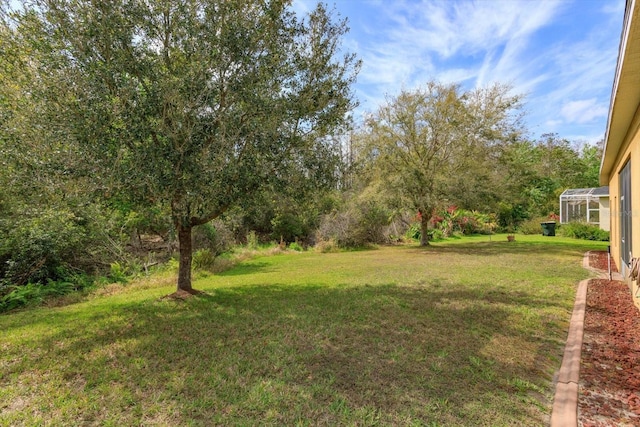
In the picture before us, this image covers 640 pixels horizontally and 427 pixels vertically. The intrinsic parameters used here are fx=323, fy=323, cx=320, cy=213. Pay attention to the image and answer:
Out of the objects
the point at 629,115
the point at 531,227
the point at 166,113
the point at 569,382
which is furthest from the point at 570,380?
the point at 531,227

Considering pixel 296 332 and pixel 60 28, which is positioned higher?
pixel 60 28

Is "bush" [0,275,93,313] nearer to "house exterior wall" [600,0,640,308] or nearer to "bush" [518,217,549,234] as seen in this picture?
"house exterior wall" [600,0,640,308]

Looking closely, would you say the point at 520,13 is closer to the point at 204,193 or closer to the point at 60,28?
the point at 204,193

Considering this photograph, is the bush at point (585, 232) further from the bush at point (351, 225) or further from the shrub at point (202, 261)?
the shrub at point (202, 261)

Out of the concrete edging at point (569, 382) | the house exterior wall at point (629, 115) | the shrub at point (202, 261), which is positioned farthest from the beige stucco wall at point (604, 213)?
the shrub at point (202, 261)

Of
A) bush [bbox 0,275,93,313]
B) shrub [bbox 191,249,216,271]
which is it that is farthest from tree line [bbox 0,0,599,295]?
shrub [bbox 191,249,216,271]

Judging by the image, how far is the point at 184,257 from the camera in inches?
287

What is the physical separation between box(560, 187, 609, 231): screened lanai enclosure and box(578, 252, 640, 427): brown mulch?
1762 centimetres

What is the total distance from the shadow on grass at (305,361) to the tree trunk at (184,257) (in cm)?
83

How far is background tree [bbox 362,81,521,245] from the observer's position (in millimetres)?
16078

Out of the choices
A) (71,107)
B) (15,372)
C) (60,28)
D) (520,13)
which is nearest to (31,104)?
(71,107)

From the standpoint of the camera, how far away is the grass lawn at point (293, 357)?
2.97 metres

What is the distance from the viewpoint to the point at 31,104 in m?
4.80

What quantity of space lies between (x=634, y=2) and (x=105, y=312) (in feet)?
28.1
